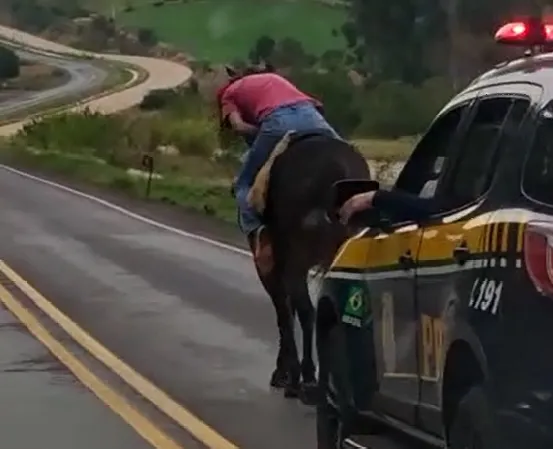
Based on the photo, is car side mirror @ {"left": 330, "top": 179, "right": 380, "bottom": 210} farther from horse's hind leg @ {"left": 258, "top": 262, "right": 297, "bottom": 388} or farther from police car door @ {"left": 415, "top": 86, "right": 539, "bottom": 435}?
horse's hind leg @ {"left": 258, "top": 262, "right": 297, "bottom": 388}

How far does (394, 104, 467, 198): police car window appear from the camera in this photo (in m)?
7.69

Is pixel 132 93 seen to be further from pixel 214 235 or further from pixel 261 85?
pixel 261 85

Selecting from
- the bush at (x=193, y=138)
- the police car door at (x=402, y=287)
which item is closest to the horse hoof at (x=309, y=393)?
the police car door at (x=402, y=287)

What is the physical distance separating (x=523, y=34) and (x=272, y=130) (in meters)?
4.04

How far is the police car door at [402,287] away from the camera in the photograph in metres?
7.39

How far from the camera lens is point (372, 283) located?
26.1 feet

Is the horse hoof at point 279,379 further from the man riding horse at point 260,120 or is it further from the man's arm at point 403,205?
the man's arm at point 403,205

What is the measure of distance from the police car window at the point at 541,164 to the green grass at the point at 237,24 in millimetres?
124298

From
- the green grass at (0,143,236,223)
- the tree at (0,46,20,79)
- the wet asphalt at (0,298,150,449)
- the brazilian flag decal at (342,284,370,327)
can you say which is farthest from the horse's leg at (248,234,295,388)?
the tree at (0,46,20,79)

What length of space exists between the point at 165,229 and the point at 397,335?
1988cm

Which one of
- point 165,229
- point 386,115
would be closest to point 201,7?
point 386,115

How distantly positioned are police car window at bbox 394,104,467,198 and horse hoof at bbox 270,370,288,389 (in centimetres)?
385

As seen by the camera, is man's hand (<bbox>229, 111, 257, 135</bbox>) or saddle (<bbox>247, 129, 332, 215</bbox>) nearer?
saddle (<bbox>247, 129, 332, 215</bbox>)

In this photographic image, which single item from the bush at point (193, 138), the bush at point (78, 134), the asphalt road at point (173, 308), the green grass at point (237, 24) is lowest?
the green grass at point (237, 24)
